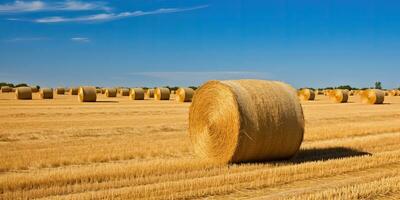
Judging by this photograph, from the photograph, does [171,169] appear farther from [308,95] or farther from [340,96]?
[308,95]

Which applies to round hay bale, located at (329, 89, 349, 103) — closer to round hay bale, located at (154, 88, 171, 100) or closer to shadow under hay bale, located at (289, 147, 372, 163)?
round hay bale, located at (154, 88, 171, 100)

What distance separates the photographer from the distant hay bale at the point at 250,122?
9.35 m

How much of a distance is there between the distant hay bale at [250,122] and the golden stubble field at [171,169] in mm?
352

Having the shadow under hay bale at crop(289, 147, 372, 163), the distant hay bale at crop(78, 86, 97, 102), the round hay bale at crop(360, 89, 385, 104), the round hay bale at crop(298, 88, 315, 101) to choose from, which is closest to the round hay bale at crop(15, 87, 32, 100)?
the distant hay bale at crop(78, 86, 97, 102)

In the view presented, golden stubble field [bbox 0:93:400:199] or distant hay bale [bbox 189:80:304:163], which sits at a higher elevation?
distant hay bale [bbox 189:80:304:163]

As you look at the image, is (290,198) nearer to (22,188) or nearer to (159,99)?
(22,188)

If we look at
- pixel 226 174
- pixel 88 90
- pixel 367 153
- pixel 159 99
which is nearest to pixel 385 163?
pixel 367 153

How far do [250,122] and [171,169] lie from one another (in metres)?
1.78

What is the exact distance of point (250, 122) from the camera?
369 inches

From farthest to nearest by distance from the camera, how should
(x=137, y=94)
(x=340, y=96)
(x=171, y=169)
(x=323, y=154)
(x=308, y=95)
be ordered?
(x=308, y=95) → (x=137, y=94) → (x=340, y=96) → (x=323, y=154) → (x=171, y=169)

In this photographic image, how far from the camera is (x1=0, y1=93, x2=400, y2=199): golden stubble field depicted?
6934 mm

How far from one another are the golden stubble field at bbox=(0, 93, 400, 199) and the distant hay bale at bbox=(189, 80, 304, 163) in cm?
35

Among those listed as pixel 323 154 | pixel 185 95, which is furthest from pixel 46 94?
pixel 323 154

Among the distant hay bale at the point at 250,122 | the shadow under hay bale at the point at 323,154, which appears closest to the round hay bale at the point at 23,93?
the distant hay bale at the point at 250,122
